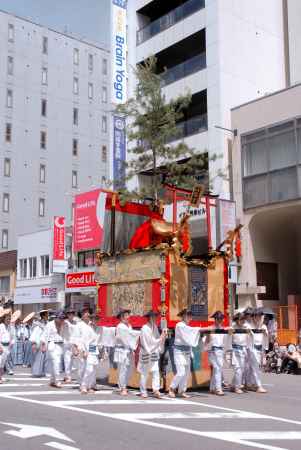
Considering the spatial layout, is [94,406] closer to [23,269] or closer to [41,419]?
[41,419]

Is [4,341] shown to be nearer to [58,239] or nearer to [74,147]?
[58,239]

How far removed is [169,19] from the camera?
29797 mm

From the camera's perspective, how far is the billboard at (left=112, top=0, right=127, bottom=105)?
29406 millimetres

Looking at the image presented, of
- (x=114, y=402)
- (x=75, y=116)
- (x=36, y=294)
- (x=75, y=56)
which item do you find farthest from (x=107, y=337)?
(x=75, y=56)

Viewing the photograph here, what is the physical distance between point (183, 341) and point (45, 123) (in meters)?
47.7

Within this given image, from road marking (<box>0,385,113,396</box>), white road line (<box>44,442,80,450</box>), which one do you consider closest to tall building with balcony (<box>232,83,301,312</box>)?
road marking (<box>0,385,113,396</box>)

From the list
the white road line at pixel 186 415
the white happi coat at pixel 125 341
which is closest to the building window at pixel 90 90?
the white happi coat at pixel 125 341

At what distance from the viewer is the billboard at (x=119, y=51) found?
29406 mm

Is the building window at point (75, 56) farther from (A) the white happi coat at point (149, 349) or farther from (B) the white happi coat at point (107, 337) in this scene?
(A) the white happi coat at point (149, 349)

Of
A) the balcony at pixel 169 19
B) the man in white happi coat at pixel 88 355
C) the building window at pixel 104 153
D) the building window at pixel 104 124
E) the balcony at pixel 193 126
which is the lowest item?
the man in white happi coat at pixel 88 355

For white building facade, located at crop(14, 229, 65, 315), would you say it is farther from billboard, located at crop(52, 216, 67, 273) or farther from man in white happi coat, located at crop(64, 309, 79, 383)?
man in white happi coat, located at crop(64, 309, 79, 383)

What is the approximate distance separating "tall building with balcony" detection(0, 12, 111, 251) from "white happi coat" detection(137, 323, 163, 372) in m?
42.3

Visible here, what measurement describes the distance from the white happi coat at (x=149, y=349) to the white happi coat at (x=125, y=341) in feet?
1.21

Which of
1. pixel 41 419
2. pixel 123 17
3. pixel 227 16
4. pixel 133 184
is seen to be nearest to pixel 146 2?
pixel 123 17
